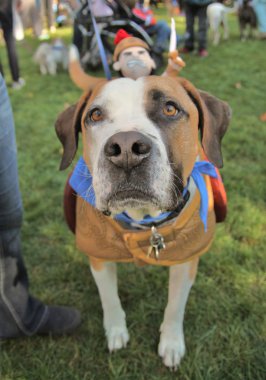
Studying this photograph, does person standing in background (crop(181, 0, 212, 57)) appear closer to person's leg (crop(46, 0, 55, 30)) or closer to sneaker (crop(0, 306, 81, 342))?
person's leg (crop(46, 0, 55, 30))

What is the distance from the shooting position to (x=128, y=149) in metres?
1.44

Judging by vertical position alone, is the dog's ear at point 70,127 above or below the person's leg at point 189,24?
above

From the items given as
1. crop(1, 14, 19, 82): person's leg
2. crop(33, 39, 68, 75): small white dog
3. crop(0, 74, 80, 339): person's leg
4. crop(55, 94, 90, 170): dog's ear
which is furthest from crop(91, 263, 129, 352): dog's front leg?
crop(33, 39, 68, 75): small white dog

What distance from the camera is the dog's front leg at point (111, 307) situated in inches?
91.5

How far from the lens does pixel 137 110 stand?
1726 millimetres

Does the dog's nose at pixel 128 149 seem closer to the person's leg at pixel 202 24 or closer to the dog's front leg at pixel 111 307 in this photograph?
the dog's front leg at pixel 111 307

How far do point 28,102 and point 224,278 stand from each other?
4.85m

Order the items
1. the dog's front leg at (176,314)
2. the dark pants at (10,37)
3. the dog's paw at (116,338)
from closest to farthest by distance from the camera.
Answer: the dog's front leg at (176,314) < the dog's paw at (116,338) < the dark pants at (10,37)

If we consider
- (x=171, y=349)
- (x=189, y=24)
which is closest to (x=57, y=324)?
(x=171, y=349)

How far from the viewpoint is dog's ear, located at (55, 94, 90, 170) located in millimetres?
2027

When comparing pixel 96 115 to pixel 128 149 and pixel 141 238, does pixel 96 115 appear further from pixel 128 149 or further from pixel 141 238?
pixel 141 238

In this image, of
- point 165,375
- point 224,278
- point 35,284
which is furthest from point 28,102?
point 165,375

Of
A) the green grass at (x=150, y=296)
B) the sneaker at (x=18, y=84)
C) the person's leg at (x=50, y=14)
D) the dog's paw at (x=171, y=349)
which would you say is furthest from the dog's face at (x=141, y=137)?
the person's leg at (x=50, y=14)

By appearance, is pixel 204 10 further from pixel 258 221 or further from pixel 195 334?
pixel 195 334
